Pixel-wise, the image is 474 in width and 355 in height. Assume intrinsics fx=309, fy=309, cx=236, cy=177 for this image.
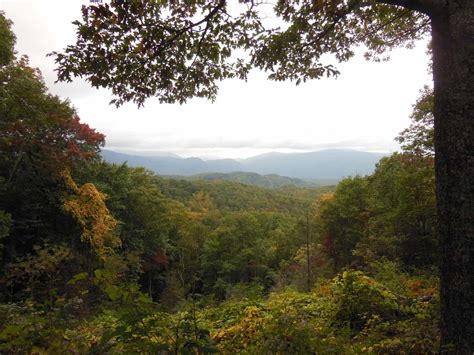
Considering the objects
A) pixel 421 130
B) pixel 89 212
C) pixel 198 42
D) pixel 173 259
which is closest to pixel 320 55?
pixel 198 42

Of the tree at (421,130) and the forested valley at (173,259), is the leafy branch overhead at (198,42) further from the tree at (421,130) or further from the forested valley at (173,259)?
the tree at (421,130)

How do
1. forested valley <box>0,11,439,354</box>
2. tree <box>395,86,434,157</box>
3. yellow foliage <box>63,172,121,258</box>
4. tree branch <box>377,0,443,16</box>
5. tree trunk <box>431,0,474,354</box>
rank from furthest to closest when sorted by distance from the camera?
1. yellow foliage <box>63,172,121,258</box>
2. tree <box>395,86,434,157</box>
3. forested valley <box>0,11,439,354</box>
4. tree branch <box>377,0,443,16</box>
5. tree trunk <box>431,0,474,354</box>

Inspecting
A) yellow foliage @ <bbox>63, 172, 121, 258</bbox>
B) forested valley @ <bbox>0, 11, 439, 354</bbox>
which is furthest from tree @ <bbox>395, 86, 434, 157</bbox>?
yellow foliage @ <bbox>63, 172, 121, 258</bbox>

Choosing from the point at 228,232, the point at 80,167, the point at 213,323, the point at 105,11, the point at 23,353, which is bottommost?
the point at 228,232

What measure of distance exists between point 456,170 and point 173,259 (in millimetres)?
32869

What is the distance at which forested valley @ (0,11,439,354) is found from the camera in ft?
9.64

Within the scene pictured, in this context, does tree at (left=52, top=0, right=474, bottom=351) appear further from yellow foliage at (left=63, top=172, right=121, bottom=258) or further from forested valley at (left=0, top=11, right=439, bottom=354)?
yellow foliage at (left=63, top=172, right=121, bottom=258)

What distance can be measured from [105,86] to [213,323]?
4625 mm

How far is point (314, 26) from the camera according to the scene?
4.12 metres

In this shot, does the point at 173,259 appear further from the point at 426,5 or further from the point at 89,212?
the point at 426,5

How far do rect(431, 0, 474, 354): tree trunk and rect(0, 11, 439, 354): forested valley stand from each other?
3.50ft

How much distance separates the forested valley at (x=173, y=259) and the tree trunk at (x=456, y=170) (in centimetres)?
107

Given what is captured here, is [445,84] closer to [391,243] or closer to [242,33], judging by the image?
[242,33]

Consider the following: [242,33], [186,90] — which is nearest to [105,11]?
[186,90]
